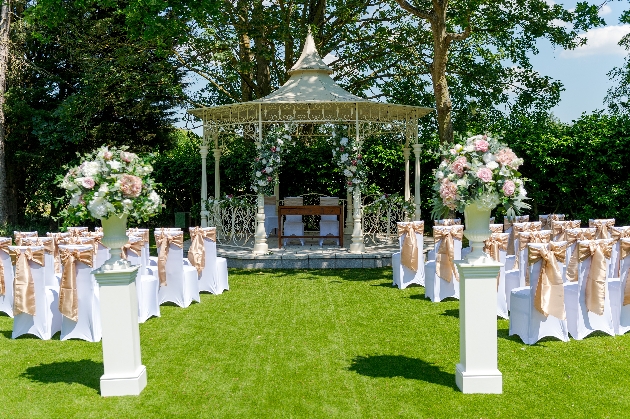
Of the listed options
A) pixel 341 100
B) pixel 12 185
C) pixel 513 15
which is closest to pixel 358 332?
pixel 341 100

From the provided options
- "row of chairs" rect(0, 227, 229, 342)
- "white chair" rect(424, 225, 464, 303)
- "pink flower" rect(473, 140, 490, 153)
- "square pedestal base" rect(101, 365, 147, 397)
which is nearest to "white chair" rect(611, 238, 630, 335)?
"white chair" rect(424, 225, 464, 303)

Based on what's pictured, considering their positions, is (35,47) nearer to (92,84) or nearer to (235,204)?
(92,84)

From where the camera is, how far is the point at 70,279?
20.7 ft

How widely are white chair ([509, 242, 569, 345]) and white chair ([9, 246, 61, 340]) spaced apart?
16.9 feet

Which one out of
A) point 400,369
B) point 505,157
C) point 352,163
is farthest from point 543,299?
point 352,163

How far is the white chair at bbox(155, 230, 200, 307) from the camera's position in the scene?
8148mm

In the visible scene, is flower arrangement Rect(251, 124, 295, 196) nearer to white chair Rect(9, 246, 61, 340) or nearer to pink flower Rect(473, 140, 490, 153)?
white chair Rect(9, 246, 61, 340)

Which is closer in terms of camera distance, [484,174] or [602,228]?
[484,174]

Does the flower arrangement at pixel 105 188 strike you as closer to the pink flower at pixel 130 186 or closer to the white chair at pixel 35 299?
the pink flower at pixel 130 186

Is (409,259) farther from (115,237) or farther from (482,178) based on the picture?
(115,237)

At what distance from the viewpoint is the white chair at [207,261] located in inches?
342

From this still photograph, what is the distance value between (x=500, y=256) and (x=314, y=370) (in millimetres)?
3444

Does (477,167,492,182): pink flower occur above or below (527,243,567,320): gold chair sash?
above

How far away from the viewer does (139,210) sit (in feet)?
16.5
